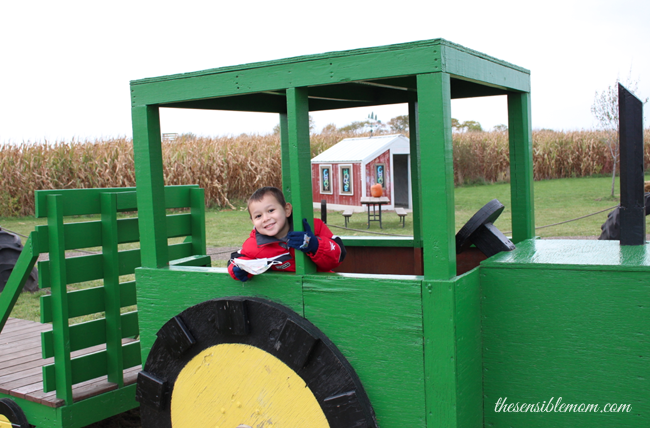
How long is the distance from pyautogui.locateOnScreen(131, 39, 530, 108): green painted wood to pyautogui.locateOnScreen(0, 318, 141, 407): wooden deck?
5.80 feet

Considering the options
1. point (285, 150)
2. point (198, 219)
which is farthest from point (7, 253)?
point (285, 150)

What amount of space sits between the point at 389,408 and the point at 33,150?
66.8 feet

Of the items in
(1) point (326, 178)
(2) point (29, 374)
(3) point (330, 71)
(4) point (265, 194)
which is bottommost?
(2) point (29, 374)

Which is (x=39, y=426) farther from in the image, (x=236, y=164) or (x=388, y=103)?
(x=236, y=164)

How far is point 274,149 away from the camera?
22.0 meters

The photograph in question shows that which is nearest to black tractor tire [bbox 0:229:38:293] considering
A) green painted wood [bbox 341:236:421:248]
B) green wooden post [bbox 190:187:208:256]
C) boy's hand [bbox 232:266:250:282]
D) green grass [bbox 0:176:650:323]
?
green grass [bbox 0:176:650:323]

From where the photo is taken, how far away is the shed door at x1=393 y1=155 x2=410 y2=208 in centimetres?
1947

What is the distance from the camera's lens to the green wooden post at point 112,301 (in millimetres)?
3510

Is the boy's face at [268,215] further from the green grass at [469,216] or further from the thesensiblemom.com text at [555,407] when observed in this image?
the green grass at [469,216]

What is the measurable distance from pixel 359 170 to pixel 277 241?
47.9ft

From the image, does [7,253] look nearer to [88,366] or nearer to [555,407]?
[88,366]

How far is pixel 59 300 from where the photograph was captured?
3270 mm

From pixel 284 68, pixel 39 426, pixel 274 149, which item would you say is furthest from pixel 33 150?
pixel 284 68

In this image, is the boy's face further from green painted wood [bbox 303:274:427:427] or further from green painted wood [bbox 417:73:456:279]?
green painted wood [bbox 417:73:456:279]
